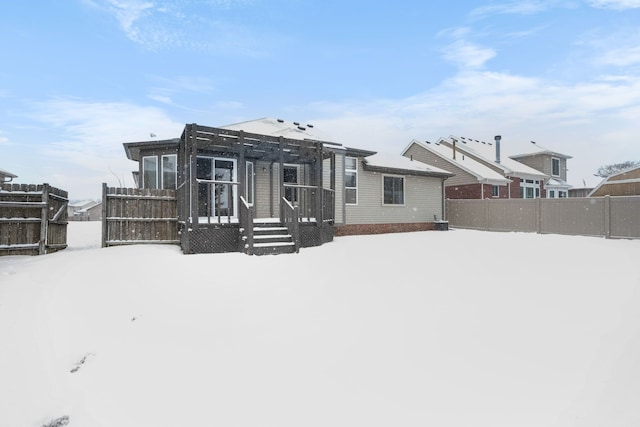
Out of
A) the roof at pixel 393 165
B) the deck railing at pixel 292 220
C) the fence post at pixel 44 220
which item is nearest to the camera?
the fence post at pixel 44 220

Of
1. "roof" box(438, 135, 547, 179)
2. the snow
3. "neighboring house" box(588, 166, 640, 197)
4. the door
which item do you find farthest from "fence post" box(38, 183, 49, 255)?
"roof" box(438, 135, 547, 179)

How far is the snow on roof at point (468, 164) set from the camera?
846 inches

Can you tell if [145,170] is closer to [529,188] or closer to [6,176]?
[6,176]

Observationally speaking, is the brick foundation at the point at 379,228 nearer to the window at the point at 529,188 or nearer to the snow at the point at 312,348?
the snow at the point at 312,348

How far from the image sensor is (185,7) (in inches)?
421

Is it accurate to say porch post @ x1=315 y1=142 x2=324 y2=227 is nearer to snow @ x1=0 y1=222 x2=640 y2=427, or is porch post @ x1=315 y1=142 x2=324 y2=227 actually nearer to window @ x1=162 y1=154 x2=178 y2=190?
snow @ x1=0 y1=222 x2=640 y2=427

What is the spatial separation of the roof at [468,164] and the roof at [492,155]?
563mm

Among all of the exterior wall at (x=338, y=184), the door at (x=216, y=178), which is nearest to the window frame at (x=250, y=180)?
the door at (x=216, y=178)

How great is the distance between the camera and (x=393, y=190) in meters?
15.6

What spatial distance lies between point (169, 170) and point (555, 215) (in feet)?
54.0

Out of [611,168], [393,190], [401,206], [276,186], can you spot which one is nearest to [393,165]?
[393,190]

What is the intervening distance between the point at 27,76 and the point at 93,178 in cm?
3132

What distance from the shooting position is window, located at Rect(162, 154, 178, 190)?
1074 centimetres

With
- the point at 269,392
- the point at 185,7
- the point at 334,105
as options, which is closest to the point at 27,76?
the point at 185,7
